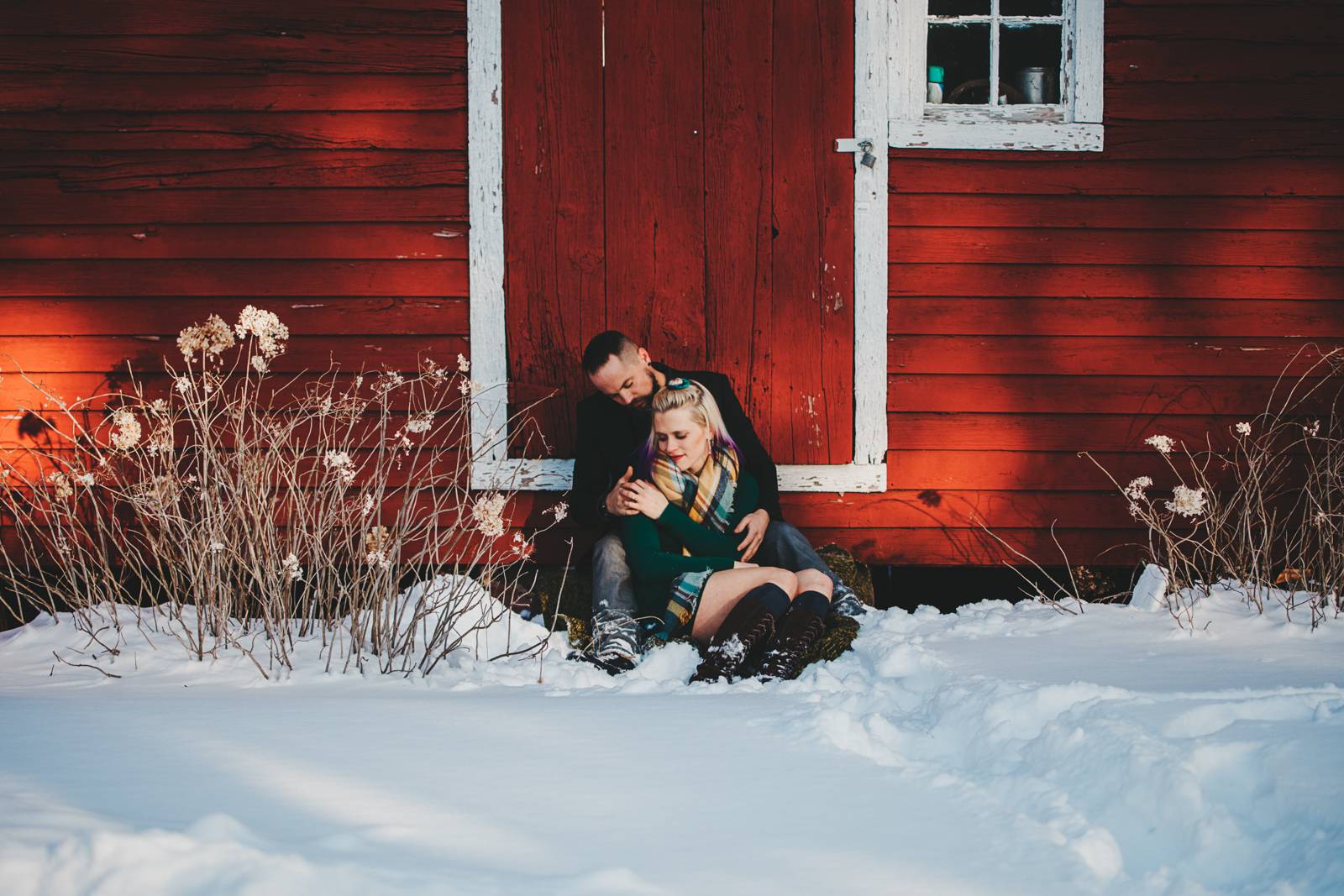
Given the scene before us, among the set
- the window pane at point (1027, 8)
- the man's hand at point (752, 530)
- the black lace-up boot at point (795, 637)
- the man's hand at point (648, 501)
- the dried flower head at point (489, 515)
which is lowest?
the black lace-up boot at point (795, 637)

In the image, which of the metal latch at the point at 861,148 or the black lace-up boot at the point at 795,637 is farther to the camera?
the metal latch at the point at 861,148

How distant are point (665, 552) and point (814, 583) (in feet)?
1.75

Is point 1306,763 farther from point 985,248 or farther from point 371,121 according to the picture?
point 371,121

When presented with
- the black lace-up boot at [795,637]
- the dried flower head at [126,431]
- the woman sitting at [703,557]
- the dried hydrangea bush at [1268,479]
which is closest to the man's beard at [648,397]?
the woman sitting at [703,557]

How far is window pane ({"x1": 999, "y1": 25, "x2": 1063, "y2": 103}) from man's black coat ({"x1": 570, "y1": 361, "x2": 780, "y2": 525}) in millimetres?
1910

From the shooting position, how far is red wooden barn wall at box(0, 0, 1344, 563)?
3988 millimetres

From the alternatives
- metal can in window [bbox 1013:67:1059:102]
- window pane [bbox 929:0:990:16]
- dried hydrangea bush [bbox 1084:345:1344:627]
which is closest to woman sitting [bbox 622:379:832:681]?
dried hydrangea bush [bbox 1084:345:1344:627]

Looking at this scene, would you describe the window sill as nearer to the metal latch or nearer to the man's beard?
the metal latch

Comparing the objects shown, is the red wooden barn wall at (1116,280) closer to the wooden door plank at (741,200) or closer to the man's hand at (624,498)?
the wooden door plank at (741,200)

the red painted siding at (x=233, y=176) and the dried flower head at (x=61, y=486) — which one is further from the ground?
the red painted siding at (x=233, y=176)

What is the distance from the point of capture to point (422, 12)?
3977mm

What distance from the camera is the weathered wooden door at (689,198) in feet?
13.0

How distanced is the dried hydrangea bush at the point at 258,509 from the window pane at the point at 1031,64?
269 centimetres

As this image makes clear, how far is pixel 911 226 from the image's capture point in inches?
159
